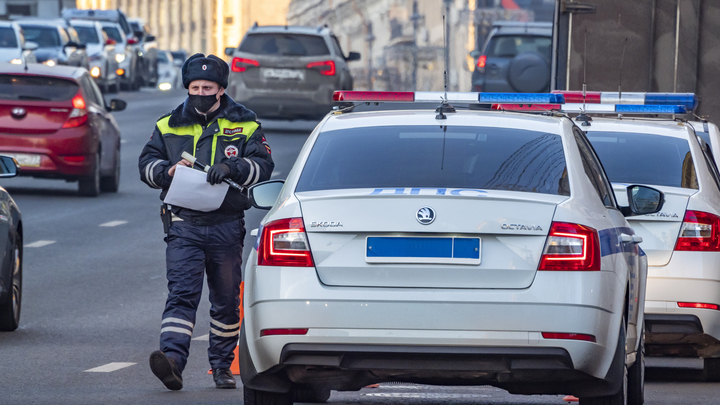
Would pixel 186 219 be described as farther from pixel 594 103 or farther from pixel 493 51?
pixel 493 51

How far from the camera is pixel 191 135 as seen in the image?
8055 millimetres

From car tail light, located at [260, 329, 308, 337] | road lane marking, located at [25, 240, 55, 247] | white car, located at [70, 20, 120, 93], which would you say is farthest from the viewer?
white car, located at [70, 20, 120, 93]

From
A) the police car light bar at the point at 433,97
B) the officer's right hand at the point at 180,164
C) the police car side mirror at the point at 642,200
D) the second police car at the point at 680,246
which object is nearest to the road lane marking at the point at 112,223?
the second police car at the point at 680,246

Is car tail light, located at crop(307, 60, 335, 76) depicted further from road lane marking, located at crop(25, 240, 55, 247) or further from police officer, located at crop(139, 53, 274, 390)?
police officer, located at crop(139, 53, 274, 390)

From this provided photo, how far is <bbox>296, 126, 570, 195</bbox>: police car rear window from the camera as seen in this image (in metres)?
6.27

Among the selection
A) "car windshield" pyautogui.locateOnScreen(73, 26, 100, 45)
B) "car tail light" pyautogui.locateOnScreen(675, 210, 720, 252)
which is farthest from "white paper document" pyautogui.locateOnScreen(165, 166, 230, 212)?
"car windshield" pyautogui.locateOnScreen(73, 26, 100, 45)

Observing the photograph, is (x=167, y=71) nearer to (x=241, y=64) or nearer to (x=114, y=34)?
(x=114, y=34)

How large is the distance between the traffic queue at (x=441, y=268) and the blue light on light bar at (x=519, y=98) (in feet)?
2.56

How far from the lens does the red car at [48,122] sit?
65.0 feet

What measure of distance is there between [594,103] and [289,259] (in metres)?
4.50

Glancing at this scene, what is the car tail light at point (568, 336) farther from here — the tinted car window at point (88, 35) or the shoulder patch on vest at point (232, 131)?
the tinted car window at point (88, 35)

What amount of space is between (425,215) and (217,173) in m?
2.08

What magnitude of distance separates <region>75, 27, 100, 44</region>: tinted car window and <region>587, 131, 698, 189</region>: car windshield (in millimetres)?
32791

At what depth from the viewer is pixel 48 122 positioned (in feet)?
65.6
